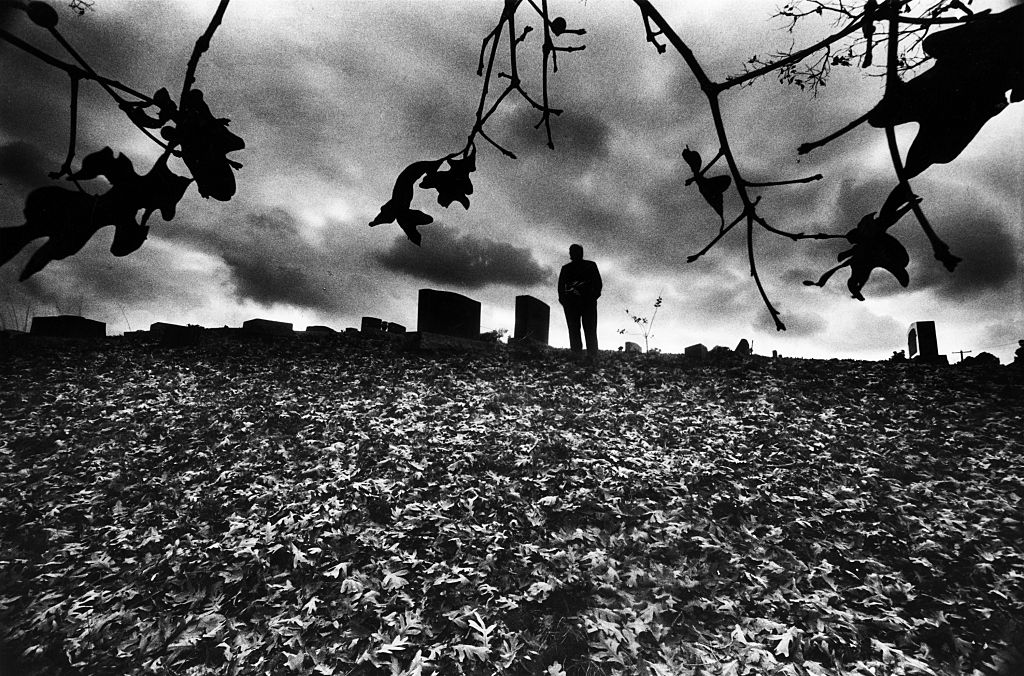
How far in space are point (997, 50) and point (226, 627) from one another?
3948 millimetres

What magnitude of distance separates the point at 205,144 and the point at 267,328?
9.54 metres

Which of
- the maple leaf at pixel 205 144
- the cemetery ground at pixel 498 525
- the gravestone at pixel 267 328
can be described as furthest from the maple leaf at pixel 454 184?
the gravestone at pixel 267 328

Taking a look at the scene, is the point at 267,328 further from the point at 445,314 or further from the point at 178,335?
the point at 445,314

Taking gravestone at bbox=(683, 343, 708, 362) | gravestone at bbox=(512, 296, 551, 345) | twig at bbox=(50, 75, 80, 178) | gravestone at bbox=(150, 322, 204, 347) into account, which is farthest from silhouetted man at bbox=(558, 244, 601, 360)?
twig at bbox=(50, 75, 80, 178)

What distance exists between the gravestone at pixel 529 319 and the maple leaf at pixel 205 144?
9.27 m

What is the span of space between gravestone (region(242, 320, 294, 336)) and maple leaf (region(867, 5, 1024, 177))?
9832 millimetres

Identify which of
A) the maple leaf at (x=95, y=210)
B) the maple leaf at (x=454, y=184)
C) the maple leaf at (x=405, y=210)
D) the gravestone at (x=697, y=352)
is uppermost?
the gravestone at (x=697, y=352)

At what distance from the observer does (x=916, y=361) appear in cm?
906

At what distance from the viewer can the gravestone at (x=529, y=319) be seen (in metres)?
10.0

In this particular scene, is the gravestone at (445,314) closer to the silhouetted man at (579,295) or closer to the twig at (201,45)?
the silhouetted man at (579,295)

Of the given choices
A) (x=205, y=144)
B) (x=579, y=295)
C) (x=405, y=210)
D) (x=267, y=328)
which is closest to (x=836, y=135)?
(x=405, y=210)

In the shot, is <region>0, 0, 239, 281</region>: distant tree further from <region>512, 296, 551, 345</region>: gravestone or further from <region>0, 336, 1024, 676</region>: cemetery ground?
<region>512, 296, 551, 345</region>: gravestone

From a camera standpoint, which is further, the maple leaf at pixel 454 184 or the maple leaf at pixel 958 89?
the maple leaf at pixel 454 184

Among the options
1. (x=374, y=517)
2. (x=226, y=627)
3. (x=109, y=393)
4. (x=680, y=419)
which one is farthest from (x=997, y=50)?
(x=109, y=393)
